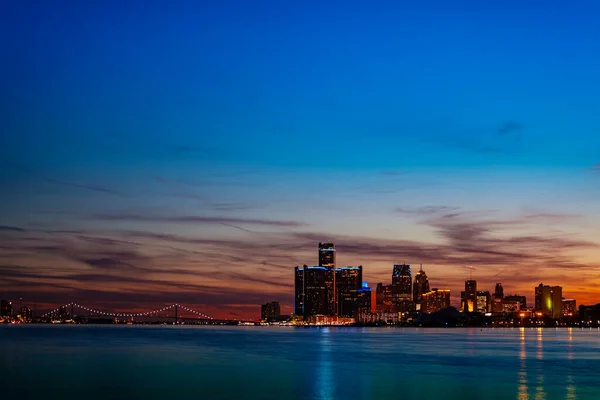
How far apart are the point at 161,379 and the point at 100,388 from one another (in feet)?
28.7

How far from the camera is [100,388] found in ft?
200

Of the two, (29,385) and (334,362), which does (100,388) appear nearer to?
(29,385)

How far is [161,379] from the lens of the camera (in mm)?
68875

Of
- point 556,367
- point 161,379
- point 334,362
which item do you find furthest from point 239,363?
point 556,367

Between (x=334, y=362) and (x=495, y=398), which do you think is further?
(x=334, y=362)

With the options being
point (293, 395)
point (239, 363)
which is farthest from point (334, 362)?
point (293, 395)

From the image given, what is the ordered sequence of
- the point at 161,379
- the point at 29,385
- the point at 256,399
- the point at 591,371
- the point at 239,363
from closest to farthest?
the point at 256,399 → the point at 29,385 → the point at 161,379 → the point at 591,371 → the point at 239,363

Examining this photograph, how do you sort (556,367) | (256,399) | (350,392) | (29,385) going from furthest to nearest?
(556,367) → (29,385) → (350,392) → (256,399)

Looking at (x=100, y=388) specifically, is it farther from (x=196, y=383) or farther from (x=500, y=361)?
(x=500, y=361)

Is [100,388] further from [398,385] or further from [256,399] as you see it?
[398,385]

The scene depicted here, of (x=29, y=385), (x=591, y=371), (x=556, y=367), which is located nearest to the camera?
(x=29, y=385)

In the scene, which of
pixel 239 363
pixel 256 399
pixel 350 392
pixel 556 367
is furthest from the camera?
pixel 239 363

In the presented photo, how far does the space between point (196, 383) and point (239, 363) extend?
90.9ft

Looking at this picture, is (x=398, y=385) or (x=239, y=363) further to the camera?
(x=239, y=363)
